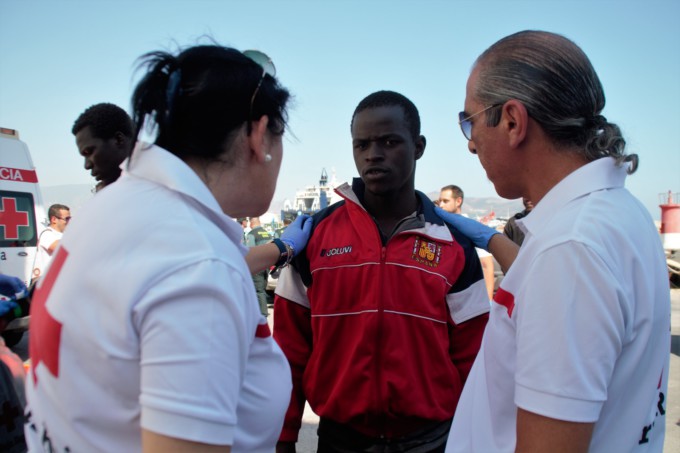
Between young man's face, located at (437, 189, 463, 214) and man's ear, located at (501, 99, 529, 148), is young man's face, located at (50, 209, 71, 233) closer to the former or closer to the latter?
young man's face, located at (437, 189, 463, 214)

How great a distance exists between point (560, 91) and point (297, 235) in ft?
4.32

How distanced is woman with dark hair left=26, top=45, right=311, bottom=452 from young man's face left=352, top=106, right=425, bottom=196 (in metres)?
1.15

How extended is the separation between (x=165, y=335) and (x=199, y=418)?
14cm

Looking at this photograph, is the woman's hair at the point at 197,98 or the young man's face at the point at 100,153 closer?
the woman's hair at the point at 197,98

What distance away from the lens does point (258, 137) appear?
3.67 ft

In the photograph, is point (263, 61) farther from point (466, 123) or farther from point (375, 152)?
point (375, 152)

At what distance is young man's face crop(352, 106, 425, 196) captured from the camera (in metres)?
2.22

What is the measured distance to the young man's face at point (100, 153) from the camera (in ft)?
7.33

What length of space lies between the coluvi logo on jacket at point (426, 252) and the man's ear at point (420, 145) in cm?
54

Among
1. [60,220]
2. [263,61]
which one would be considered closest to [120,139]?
[263,61]

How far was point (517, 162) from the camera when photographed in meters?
1.29

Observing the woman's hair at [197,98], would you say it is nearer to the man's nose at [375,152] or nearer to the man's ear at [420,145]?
the man's nose at [375,152]

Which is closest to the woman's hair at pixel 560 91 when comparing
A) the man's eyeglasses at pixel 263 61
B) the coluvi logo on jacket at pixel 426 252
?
the man's eyeglasses at pixel 263 61

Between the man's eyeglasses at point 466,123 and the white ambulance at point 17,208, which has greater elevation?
the man's eyeglasses at point 466,123
